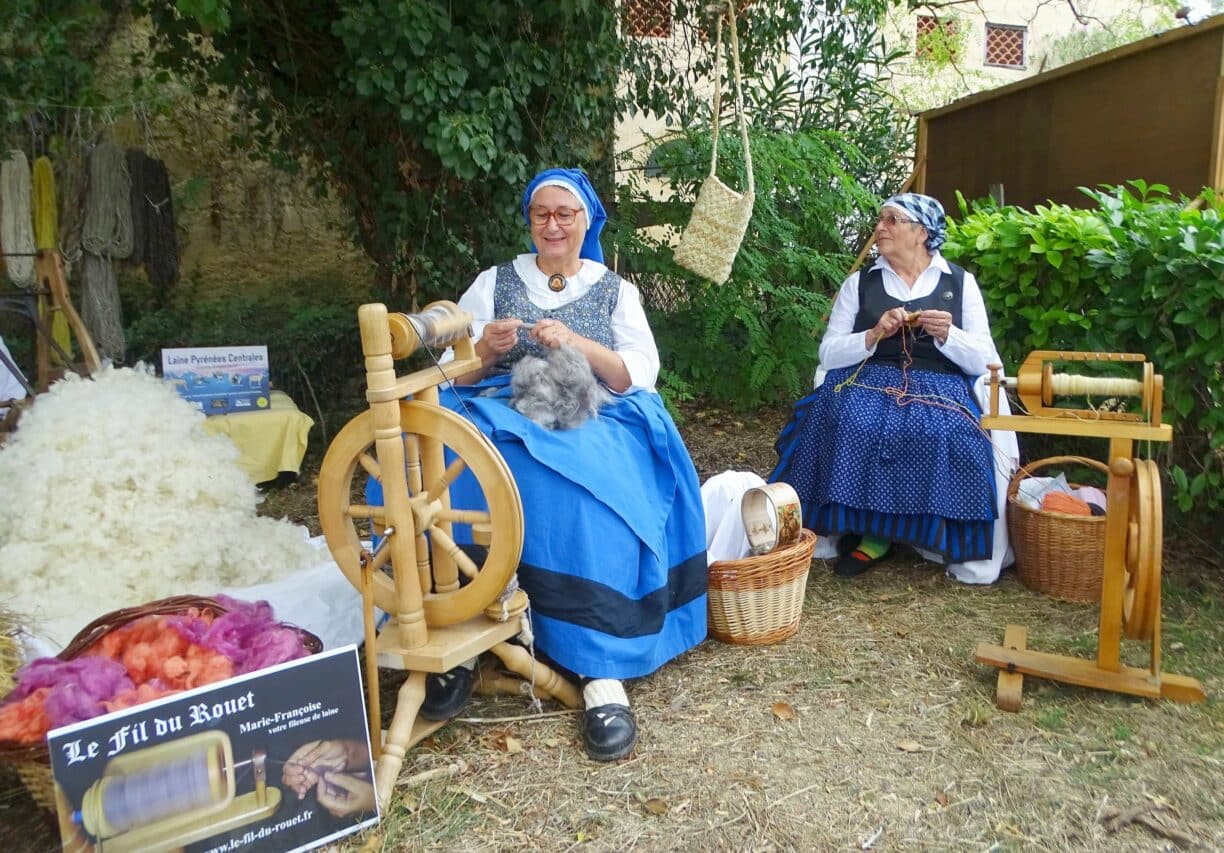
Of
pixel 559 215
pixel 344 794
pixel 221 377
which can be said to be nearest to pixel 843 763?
pixel 344 794

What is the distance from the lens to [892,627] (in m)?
2.81

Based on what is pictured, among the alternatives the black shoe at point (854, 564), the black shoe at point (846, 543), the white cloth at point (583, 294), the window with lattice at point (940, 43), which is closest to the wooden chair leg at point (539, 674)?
the white cloth at point (583, 294)

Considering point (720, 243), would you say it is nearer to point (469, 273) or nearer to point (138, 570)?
point (469, 273)

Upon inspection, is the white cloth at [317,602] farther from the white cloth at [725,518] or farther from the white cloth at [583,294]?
the white cloth at [725,518]

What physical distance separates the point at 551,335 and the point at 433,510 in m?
0.66

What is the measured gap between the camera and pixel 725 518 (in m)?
2.83

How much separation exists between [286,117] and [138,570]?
2939 mm

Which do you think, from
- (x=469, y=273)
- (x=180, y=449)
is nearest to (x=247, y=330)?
(x=469, y=273)

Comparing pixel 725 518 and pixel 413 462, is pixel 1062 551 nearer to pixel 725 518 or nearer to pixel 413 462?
pixel 725 518

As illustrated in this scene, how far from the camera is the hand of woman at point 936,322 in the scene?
2.97 m

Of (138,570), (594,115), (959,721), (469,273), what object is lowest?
(959,721)

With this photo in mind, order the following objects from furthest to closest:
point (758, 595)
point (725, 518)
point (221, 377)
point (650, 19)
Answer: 1. point (650, 19)
2. point (221, 377)
3. point (725, 518)
4. point (758, 595)

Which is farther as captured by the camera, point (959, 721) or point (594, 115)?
point (594, 115)

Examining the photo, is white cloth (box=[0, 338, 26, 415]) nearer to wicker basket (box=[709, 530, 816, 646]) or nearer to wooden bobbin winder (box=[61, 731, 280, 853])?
wooden bobbin winder (box=[61, 731, 280, 853])
